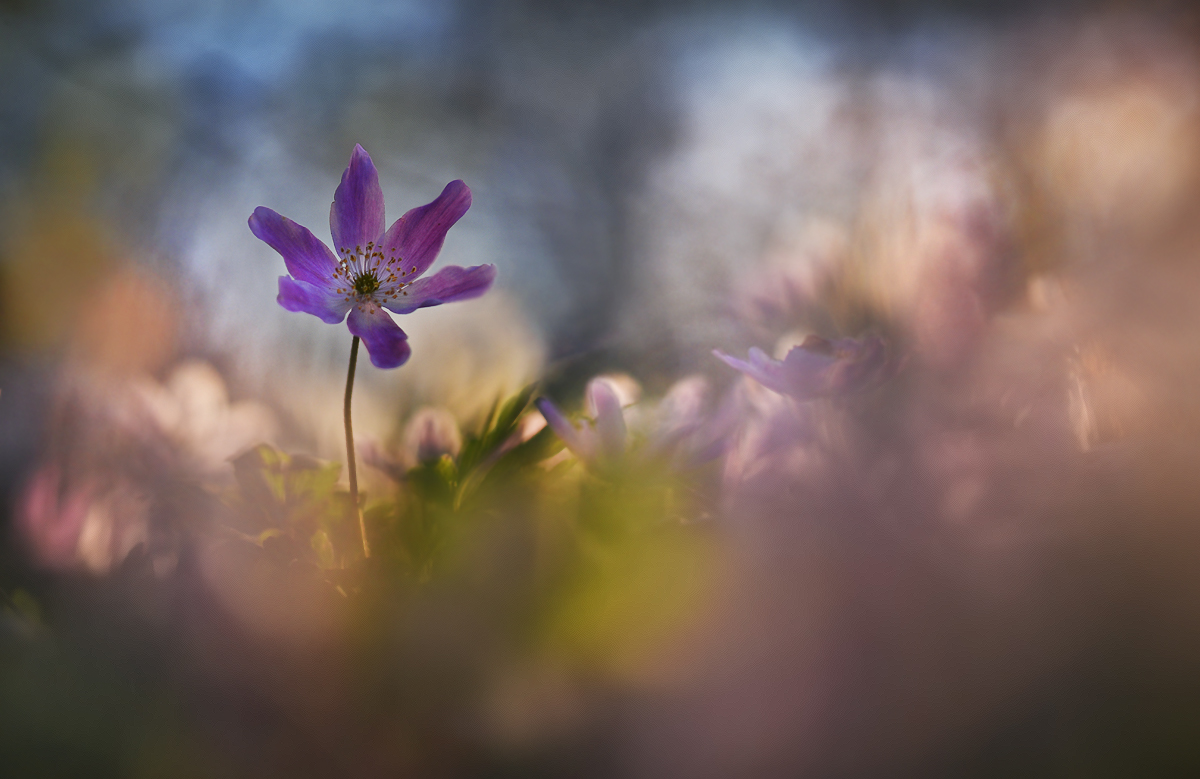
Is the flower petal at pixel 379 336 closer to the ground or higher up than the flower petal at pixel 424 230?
closer to the ground

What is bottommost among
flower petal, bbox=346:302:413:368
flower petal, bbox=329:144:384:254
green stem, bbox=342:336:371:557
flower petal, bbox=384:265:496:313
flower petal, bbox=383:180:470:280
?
green stem, bbox=342:336:371:557

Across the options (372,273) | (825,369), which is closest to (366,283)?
(372,273)

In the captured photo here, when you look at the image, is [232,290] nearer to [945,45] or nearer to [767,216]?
[767,216]

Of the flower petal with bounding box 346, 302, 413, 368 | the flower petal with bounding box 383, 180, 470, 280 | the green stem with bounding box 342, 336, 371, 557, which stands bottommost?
the green stem with bounding box 342, 336, 371, 557

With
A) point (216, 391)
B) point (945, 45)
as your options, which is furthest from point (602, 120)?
point (216, 391)

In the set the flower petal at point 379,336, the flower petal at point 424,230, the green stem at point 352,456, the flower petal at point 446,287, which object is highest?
the flower petal at point 424,230

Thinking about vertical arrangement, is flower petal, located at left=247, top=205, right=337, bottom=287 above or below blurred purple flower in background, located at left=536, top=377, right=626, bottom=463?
above
